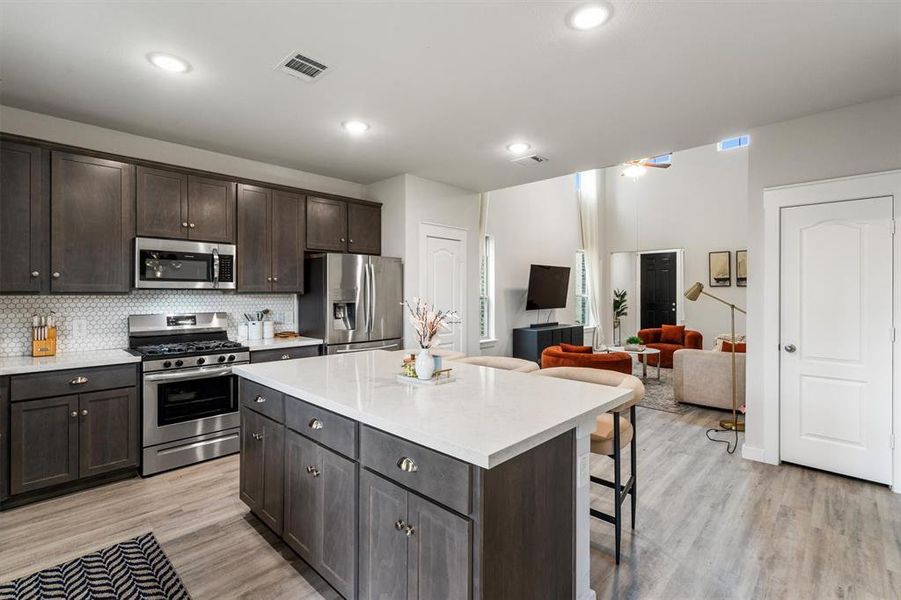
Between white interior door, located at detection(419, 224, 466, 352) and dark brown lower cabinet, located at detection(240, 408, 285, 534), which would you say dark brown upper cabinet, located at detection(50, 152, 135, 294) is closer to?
dark brown lower cabinet, located at detection(240, 408, 285, 534)

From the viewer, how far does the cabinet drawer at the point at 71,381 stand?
271cm

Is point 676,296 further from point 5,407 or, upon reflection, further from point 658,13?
point 5,407

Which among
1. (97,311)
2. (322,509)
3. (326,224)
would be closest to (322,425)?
(322,509)

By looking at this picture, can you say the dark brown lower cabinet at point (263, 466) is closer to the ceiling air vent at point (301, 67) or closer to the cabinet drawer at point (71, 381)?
the cabinet drawer at point (71, 381)

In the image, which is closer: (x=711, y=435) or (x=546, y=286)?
(x=711, y=435)

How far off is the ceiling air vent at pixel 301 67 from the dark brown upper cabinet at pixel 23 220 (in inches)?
75.7

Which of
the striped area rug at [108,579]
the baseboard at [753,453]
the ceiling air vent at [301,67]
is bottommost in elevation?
the striped area rug at [108,579]

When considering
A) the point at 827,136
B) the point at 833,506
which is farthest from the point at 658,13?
the point at 833,506

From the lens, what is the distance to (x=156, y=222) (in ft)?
11.2

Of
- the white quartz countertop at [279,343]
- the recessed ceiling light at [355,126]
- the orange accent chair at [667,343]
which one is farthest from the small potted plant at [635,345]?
the recessed ceiling light at [355,126]

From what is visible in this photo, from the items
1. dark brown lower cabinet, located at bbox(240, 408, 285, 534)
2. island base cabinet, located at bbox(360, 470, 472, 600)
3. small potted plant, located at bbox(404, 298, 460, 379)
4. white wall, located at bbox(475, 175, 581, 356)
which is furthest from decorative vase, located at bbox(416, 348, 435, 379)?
white wall, located at bbox(475, 175, 581, 356)

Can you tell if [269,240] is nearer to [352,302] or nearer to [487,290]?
[352,302]

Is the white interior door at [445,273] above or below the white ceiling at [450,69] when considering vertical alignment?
below

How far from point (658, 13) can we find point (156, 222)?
3.72 m
